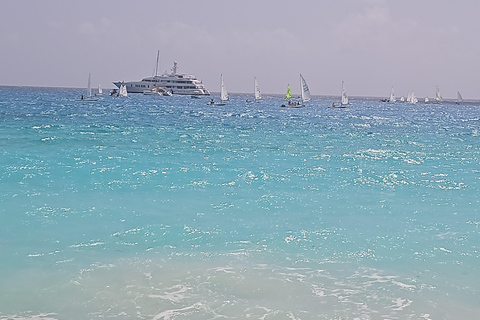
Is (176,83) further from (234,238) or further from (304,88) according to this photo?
(234,238)

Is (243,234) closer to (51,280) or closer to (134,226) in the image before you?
(134,226)

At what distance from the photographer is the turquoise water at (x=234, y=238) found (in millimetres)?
8749

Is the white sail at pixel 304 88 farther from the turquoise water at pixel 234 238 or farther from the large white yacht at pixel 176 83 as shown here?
the large white yacht at pixel 176 83

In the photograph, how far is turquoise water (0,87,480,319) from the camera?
28.7 ft

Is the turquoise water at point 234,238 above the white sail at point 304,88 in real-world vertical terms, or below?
below

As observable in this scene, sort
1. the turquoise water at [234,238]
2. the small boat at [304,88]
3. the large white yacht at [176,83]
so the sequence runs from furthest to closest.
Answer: the large white yacht at [176,83]
the small boat at [304,88]
the turquoise water at [234,238]

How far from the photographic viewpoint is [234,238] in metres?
12.7

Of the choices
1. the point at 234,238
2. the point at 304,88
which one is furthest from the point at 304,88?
the point at 234,238

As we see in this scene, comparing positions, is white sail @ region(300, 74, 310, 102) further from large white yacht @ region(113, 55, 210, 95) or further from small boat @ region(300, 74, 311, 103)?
large white yacht @ region(113, 55, 210, 95)

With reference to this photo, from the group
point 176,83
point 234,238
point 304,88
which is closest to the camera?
point 234,238

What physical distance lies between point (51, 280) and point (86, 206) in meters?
6.33

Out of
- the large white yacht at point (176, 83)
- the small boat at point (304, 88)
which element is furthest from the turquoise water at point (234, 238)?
the large white yacht at point (176, 83)

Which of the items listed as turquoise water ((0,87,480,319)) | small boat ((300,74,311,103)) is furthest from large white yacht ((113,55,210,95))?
turquoise water ((0,87,480,319))

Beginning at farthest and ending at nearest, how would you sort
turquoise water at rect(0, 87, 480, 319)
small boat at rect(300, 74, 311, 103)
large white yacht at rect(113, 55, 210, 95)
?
large white yacht at rect(113, 55, 210, 95)
small boat at rect(300, 74, 311, 103)
turquoise water at rect(0, 87, 480, 319)
